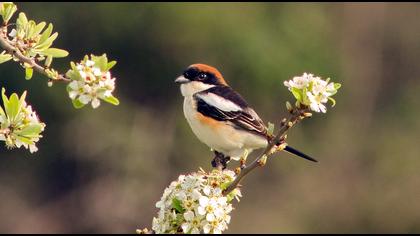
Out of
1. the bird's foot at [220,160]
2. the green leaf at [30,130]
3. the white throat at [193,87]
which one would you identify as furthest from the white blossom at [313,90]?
the white throat at [193,87]

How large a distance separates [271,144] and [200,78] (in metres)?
3.26

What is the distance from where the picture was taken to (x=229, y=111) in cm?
778

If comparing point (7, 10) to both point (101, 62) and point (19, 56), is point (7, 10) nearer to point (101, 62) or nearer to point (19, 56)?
point (19, 56)

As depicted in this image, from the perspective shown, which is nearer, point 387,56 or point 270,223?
point 270,223

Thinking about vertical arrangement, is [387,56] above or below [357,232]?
above

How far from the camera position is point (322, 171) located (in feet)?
96.9

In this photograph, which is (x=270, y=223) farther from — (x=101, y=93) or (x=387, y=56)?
(x=101, y=93)

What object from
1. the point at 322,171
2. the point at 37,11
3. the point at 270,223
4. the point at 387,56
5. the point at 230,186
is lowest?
the point at 230,186

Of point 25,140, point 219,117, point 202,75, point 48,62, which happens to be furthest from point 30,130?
point 202,75

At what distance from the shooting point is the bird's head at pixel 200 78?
7.98 m

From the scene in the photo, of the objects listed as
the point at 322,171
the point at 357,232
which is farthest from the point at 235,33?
the point at 357,232

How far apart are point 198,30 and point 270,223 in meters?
6.00

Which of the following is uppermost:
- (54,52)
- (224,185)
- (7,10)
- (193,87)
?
(193,87)

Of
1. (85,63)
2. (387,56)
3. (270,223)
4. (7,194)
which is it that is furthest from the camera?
(387,56)
